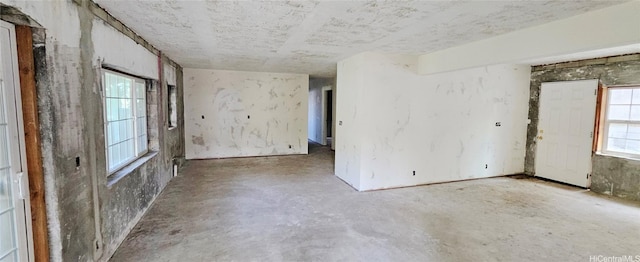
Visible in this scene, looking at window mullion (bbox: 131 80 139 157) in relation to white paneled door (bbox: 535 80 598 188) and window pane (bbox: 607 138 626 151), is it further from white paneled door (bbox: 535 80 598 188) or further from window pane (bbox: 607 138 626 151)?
window pane (bbox: 607 138 626 151)

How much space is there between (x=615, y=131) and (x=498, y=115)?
1576 millimetres

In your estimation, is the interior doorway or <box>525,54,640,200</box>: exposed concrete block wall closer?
<box>525,54,640,200</box>: exposed concrete block wall

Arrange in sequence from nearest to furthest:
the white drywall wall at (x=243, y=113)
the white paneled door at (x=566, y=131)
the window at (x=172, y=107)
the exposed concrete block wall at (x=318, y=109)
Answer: the white paneled door at (x=566, y=131) → the window at (x=172, y=107) → the white drywall wall at (x=243, y=113) → the exposed concrete block wall at (x=318, y=109)

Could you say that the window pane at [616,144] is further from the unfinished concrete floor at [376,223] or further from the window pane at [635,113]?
the unfinished concrete floor at [376,223]

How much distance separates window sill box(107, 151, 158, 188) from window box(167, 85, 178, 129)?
1.71 meters

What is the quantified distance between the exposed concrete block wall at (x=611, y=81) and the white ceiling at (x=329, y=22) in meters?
2.85

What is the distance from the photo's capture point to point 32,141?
1604 mm

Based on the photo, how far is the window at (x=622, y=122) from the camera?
4020mm

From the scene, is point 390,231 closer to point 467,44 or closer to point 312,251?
point 312,251

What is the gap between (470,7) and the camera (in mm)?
2184

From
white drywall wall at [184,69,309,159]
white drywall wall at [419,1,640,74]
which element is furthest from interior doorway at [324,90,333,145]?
white drywall wall at [419,1,640,74]

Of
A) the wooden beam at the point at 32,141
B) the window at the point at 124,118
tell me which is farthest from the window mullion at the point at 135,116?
the wooden beam at the point at 32,141

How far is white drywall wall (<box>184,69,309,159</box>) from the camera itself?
6.37m

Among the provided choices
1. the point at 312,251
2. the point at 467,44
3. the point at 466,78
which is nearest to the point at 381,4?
the point at 467,44
